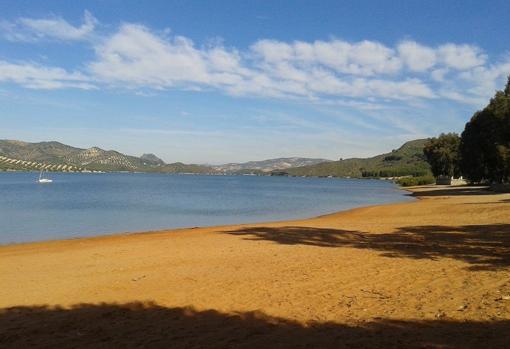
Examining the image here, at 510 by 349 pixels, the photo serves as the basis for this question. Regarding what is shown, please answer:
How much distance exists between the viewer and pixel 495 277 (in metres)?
10.1

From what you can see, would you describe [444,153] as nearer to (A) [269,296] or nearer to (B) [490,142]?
(B) [490,142]

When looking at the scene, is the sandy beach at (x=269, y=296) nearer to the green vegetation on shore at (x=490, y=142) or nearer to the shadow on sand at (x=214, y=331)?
the shadow on sand at (x=214, y=331)

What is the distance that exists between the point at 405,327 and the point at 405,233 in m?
13.8

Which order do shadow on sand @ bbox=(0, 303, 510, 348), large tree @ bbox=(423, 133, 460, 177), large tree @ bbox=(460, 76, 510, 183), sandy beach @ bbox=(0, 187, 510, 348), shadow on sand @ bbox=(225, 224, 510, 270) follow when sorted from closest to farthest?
1. shadow on sand @ bbox=(0, 303, 510, 348)
2. sandy beach @ bbox=(0, 187, 510, 348)
3. shadow on sand @ bbox=(225, 224, 510, 270)
4. large tree @ bbox=(460, 76, 510, 183)
5. large tree @ bbox=(423, 133, 460, 177)

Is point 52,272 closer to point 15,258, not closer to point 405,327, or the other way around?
point 15,258

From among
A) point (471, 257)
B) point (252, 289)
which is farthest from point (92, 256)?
point (471, 257)

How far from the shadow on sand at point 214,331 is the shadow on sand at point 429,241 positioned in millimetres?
5207

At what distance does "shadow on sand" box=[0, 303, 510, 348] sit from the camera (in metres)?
6.65

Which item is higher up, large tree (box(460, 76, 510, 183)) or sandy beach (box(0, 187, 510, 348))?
large tree (box(460, 76, 510, 183))

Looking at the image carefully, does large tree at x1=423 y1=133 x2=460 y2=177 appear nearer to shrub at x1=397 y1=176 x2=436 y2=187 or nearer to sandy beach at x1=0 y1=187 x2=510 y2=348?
shrub at x1=397 y1=176 x2=436 y2=187

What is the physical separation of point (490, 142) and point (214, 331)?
56170mm

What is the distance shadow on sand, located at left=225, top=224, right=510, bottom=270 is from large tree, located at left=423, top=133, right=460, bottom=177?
251ft

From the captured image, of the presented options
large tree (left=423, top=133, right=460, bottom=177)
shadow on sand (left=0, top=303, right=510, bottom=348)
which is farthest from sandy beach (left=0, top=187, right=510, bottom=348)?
large tree (left=423, top=133, right=460, bottom=177)

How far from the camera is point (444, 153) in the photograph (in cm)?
9362
